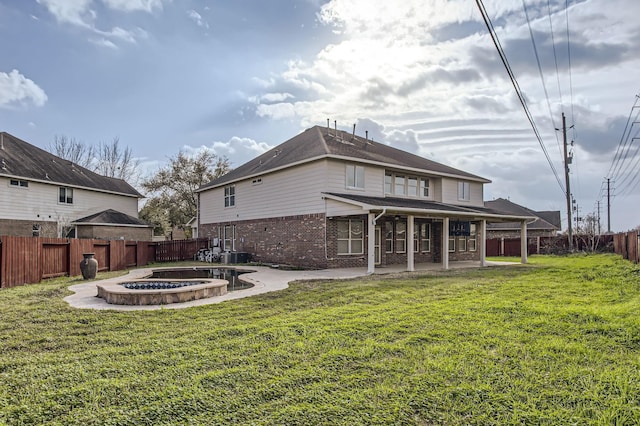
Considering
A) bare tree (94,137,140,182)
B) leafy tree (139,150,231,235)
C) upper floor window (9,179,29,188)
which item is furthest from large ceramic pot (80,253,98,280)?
bare tree (94,137,140,182)

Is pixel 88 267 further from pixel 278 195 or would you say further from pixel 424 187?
pixel 424 187

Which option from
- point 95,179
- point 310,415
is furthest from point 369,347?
point 95,179

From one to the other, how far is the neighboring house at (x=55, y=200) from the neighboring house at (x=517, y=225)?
3127 cm

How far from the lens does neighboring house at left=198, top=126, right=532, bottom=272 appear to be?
55.3 ft

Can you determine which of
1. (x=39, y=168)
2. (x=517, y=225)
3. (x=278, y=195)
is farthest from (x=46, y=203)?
(x=517, y=225)

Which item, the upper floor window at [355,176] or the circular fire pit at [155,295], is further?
the upper floor window at [355,176]

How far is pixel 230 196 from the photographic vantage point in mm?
23953

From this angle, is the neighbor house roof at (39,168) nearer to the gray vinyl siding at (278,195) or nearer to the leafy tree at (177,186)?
the leafy tree at (177,186)

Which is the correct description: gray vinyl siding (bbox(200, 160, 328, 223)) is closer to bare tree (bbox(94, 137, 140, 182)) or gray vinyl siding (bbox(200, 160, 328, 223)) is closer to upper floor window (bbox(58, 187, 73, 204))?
upper floor window (bbox(58, 187, 73, 204))

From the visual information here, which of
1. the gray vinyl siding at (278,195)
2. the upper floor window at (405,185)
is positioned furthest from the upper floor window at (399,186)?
the gray vinyl siding at (278,195)

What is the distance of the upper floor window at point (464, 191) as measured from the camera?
22.8 metres

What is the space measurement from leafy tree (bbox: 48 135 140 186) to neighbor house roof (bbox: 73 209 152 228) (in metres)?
13.6

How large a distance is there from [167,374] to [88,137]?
148 feet

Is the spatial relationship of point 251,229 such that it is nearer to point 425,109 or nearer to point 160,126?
point 160,126
